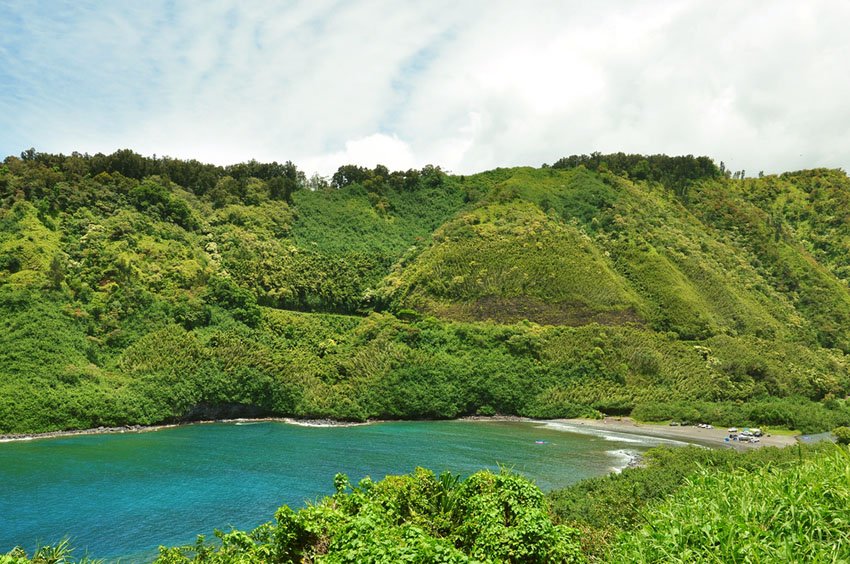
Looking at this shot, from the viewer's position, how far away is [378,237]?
403ft

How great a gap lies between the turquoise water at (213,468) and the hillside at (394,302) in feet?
24.5

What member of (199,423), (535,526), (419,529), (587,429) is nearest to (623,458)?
(587,429)

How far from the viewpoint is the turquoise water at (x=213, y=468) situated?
106 ft

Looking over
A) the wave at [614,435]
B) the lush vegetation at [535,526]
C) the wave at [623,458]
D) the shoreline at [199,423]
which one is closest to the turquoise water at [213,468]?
the wave at [623,458]

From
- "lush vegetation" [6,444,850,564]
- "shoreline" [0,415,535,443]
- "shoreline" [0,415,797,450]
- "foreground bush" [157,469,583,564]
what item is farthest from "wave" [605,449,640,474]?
"foreground bush" [157,469,583,564]

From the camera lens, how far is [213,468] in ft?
151

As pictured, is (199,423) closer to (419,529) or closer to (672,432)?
(672,432)

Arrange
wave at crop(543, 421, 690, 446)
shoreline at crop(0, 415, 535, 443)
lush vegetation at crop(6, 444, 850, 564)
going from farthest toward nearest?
wave at crop(543, 421, 690, 446)
shoreline at crop(0, 415, 535, 443)
lush vegetation at crop(6, 444, 850, 564)

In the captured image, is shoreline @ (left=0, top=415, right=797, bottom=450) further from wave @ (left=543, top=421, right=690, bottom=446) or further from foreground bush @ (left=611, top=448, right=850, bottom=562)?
foreground bush @ (left=611, top=448, right=850, bottom=562)

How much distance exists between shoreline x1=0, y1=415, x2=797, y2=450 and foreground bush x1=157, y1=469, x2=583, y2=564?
45797 millimetres

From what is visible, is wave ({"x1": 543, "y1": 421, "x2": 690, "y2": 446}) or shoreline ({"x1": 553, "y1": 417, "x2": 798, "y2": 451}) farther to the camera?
wave ({"x1": 543, "y1": 421, "x2": 690, "y2": 446})

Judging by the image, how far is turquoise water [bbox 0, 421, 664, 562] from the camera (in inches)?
1277

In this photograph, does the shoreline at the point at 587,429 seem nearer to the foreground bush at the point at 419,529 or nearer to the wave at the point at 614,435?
the wave at the point at 614,435

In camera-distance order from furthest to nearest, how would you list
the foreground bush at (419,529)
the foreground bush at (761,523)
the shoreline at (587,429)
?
the shoreline at (587,429)
the foreground bush at (419,529)
the foreground bush at (761,523)
